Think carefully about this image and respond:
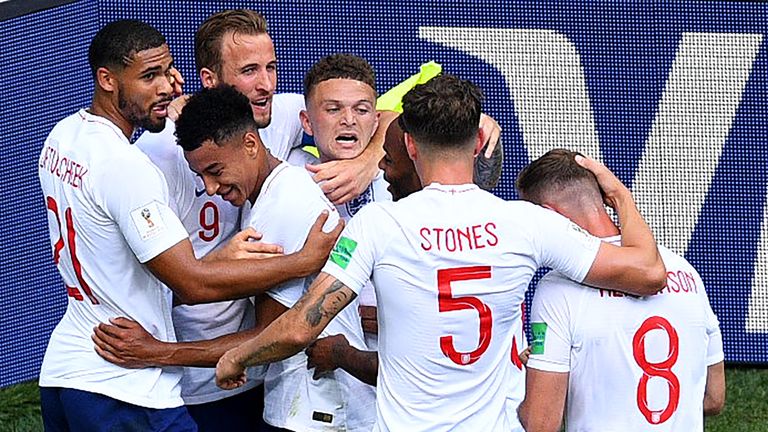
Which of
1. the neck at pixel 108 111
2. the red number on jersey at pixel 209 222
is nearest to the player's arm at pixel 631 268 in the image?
the red number on jersey at pixel 209 222

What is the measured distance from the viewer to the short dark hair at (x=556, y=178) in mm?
4496

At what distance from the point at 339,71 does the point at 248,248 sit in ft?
3.05

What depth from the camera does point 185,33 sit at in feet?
25.5

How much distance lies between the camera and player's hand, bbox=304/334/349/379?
185 inches

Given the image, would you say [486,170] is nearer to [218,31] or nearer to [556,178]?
[556,178]

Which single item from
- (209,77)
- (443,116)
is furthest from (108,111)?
(443,116)

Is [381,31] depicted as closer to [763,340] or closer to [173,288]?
[763,340]

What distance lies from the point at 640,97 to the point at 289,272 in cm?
386

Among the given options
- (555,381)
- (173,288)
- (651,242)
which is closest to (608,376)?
(555,381)

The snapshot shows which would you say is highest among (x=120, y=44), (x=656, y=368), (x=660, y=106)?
(x=120, y=44)

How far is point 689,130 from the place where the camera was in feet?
26.1

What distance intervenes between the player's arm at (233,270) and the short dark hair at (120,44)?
68cm

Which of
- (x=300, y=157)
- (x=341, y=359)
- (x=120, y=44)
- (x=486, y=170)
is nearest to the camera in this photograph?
(x=341, y=359)

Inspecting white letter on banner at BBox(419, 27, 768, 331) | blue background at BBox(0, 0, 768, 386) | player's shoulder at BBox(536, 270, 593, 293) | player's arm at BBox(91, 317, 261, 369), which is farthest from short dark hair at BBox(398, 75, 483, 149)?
white letter on banner at BBox(419, 27, 768, 331)
